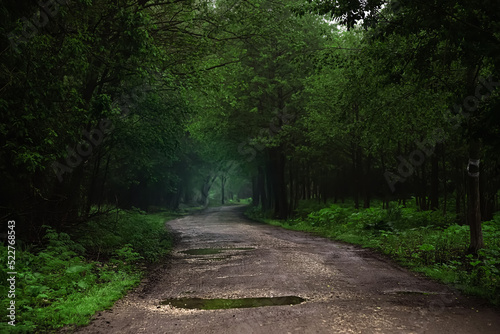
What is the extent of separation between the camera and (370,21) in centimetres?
701

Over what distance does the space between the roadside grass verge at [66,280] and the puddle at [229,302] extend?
116cm

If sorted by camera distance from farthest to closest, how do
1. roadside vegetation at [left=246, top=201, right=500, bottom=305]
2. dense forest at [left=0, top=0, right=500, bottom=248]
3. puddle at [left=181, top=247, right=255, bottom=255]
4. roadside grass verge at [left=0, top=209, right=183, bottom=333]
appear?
puddle at [left=181, top=247, right=255, bottom=255], roadside vegetation at [left=246, top=201, right=500, bottom=305], dense forest at [left=0, top=0, right=500, bottom=248], roadside grass verge at [left=0, top=209, right=183, bottom=333]

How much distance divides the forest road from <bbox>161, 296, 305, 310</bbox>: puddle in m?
0.18

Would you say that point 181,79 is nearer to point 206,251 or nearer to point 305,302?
point 206,251

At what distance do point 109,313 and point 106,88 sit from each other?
10056 mm

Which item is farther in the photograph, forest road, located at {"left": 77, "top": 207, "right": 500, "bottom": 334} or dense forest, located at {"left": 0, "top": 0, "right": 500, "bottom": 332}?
dense forest, located at {"left": 0, "top": 0, "right": 500, "bottom": 332}

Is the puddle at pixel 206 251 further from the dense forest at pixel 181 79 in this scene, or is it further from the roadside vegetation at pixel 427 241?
the roadside vegetation at pixel 427 241

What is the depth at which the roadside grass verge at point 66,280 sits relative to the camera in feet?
16.1

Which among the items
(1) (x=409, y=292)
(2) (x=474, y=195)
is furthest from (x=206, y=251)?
(2) (x=474, y=195)

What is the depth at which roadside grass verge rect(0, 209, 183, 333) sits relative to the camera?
491cm

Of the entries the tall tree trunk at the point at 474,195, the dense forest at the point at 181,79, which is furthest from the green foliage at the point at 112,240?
the tall tree trunk at the point at 474,195

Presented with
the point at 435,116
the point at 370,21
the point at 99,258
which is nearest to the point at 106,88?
the point at 99,258

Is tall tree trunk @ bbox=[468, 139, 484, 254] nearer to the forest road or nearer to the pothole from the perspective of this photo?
the forest road

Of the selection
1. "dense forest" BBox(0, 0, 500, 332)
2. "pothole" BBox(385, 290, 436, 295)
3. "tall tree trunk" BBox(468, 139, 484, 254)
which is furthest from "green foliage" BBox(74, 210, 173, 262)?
"tall tree trunk" BBox(468, 139, 484, 254)
